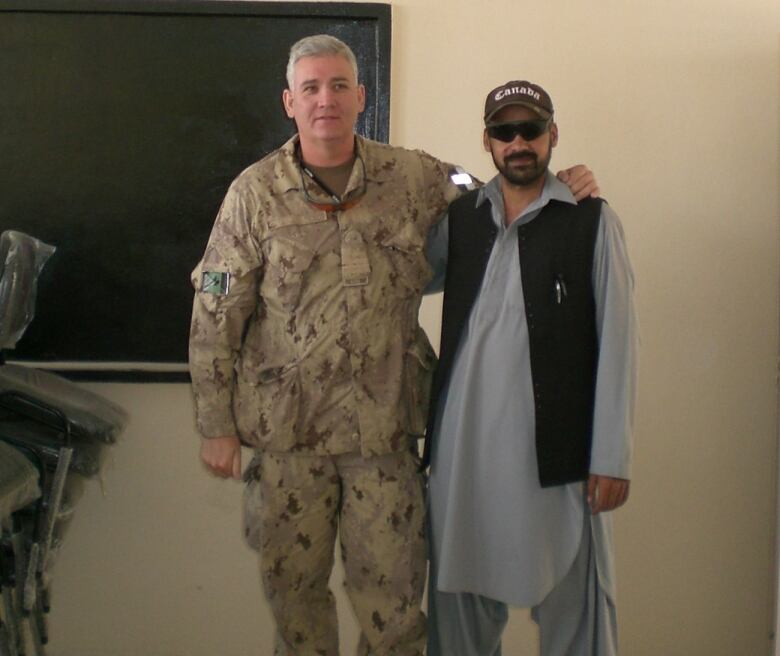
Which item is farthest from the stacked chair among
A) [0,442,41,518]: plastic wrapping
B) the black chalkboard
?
the black chalkboard

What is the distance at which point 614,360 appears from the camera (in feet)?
6.10

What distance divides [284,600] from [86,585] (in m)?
→ 0.98

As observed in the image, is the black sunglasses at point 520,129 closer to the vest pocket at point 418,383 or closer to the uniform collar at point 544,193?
the uniform collar at point 544,193

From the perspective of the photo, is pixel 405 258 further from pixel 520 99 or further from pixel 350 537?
pixel 350 537

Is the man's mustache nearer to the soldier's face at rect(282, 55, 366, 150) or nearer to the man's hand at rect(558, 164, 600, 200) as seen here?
the man's hand at rect(558, 164, 600, 200)

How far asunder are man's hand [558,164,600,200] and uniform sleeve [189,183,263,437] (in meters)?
0.69

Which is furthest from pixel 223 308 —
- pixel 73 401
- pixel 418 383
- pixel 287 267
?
pixel 73 401

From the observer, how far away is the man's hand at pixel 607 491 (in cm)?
186

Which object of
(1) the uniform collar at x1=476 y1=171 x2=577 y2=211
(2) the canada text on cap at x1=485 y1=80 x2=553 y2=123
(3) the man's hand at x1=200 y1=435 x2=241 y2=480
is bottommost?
(3) the man's hand at x1=200 y1=435 x2=241 y2=480

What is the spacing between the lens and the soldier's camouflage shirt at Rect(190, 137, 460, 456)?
200 centimetres

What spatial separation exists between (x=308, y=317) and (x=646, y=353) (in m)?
1.11

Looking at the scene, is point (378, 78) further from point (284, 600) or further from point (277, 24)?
point (284, 600)

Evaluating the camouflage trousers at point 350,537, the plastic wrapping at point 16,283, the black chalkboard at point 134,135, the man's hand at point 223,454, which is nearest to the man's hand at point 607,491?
the camouflage trousers at point 350,537

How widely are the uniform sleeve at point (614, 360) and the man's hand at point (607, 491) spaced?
17 millimetres
